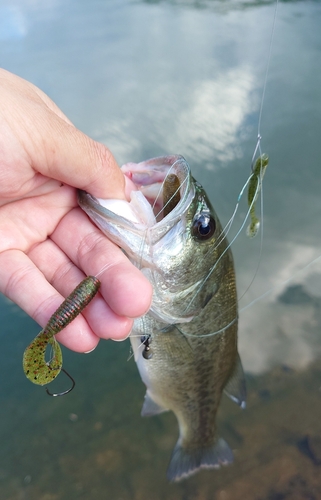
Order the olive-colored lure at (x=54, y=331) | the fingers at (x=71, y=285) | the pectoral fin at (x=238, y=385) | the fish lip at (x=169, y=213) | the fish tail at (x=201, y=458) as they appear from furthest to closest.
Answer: the fish tail at (x=201, y=458)
the pectoral fin at (x=238, y=385)
the fish lip at (x=169, y=213)
the fingers at (x=71, y=285)
the olive-colored lure at (x=54, y=331)

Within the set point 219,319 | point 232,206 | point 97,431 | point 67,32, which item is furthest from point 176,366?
point 67,32

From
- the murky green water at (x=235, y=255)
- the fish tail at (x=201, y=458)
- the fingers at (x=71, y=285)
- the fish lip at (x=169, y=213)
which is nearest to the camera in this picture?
the fingers at (x=71, y=285)

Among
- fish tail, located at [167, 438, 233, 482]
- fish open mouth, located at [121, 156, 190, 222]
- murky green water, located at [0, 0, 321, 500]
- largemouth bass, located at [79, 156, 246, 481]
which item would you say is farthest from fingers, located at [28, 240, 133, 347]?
murky green water, located at [0, 0, 321, 500]

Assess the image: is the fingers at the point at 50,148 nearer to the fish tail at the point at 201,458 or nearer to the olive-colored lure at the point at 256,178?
the olive-colored lure at the point at 256,178

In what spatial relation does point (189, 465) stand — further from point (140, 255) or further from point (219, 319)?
point (140, 255)

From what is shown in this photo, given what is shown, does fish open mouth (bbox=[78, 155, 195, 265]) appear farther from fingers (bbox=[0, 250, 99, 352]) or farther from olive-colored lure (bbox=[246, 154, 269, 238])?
fingers (bbox=[0, 250, 99, 352])

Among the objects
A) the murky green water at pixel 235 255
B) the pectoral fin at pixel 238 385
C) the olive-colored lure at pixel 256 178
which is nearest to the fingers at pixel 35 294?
the olive-colored lure at pixel 256 178
